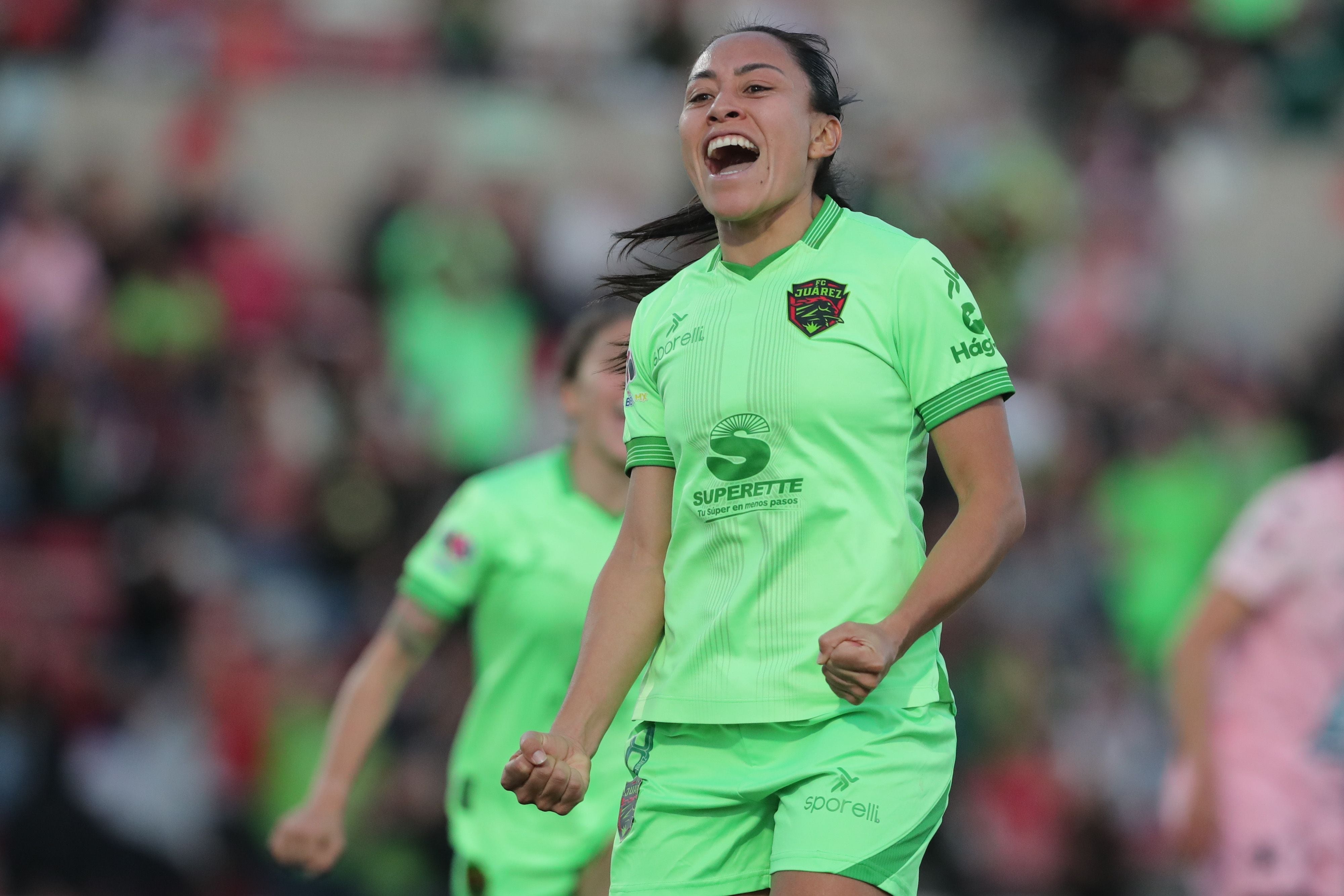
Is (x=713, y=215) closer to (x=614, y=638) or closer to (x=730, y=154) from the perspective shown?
(x=730, y=154)

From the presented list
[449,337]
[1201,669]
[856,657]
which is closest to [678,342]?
[856,657]

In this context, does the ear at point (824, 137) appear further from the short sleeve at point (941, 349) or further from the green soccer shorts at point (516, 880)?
the green soccer shorts at point (516, 880)

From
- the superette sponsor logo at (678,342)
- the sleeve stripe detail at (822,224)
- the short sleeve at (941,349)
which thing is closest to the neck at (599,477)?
the superette sponsor logo at (678,342)

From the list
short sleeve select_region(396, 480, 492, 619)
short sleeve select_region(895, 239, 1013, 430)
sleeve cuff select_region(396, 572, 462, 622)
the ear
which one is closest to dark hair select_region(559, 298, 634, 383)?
short sleeve select_region(396, 480, 492, 619)

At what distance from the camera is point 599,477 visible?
5574 mm

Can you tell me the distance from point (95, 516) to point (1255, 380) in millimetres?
7698

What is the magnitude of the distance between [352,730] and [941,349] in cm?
253

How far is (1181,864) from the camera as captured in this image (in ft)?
31.1

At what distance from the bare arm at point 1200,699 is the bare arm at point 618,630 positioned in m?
3.06

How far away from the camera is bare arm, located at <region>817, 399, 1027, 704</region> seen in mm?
3137

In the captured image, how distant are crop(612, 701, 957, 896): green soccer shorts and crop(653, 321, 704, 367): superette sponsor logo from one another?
76 cm

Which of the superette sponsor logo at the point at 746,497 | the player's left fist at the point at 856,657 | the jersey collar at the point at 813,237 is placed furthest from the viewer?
the jersey collar at the point at 813,237

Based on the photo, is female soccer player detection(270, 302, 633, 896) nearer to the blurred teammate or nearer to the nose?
the nose

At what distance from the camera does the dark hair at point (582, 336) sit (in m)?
5.51
